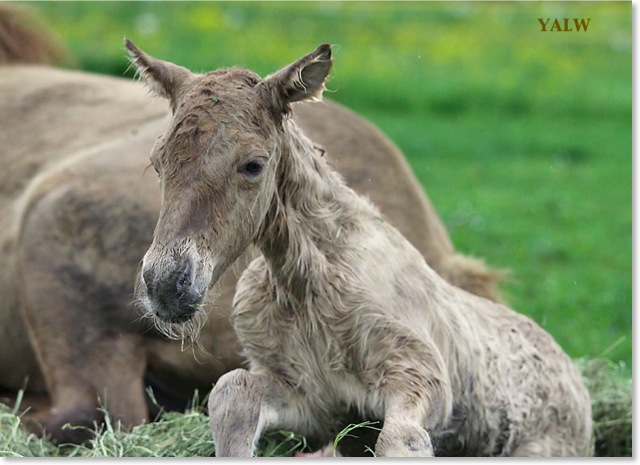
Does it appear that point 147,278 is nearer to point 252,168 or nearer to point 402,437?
point 252,168

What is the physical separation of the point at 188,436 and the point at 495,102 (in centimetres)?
840

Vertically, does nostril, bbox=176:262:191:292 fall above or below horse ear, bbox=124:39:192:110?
below

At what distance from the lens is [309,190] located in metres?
3.68

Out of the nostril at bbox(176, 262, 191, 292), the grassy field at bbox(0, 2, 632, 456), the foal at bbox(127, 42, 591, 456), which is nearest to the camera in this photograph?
the nostril at bbox(176, 262, 191, 292)

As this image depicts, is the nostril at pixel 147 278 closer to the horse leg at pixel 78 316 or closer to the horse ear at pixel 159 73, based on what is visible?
the horse ear at pixel 159 73

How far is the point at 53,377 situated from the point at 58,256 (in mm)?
533

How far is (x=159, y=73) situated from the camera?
3402mm

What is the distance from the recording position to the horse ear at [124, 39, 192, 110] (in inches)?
134

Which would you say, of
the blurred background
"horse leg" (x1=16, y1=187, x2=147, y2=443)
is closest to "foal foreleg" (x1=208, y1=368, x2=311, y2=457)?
"horse leg" (x1=16, y1=187, x2=147, y2=443)

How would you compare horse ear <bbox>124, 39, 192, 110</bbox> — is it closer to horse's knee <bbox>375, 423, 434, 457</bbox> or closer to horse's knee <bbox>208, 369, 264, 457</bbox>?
horse's knee <bbox>208, 369, 264, 457</bbox>

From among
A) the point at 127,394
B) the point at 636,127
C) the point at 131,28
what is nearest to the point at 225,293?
the point at 127,394

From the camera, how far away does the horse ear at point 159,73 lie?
134 inches

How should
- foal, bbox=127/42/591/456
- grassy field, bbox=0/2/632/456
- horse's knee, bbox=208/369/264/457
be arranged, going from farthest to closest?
grassy field, bbox=0/2/632/456
horse's knee, bbox=208/369/264/457
foal, bbox=127/42/591/456

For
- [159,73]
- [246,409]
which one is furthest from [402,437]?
[159,73]
